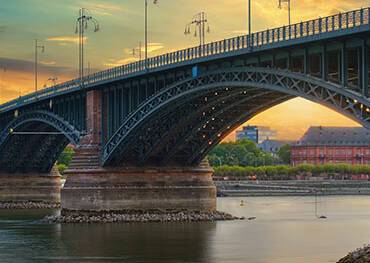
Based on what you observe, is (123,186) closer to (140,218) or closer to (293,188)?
(140,218)

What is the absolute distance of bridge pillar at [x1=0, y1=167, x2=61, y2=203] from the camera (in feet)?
432

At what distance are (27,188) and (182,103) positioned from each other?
57.0 m

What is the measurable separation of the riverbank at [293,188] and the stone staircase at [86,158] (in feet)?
219

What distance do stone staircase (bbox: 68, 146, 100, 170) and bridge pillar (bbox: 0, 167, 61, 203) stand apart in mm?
37755

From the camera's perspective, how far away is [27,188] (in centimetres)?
13225

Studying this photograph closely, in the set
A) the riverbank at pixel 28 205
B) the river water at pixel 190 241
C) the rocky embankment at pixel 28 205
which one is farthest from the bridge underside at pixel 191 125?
the rocky embankment at pixel 28 205

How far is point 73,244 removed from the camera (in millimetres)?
69625

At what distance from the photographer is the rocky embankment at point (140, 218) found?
290 feet

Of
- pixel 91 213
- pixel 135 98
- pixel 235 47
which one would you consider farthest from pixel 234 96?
pixel 91 213

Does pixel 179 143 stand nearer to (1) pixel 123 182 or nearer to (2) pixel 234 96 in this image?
(1) pixel 123 182

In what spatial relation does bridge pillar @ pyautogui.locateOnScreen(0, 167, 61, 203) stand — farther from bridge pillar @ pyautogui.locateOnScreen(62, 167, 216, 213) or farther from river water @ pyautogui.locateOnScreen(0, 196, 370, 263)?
bridge pillar @ pyautogui.locateOnScreen(62, 167, 216, 213)

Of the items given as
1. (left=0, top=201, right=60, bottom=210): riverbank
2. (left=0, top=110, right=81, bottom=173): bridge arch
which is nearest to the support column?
(left=0, top=110, right=81, bottom=173): bridge arch

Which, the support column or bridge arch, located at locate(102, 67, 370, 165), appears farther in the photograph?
the support column

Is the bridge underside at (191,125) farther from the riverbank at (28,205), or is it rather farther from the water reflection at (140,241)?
the riverbank at (28,205)
